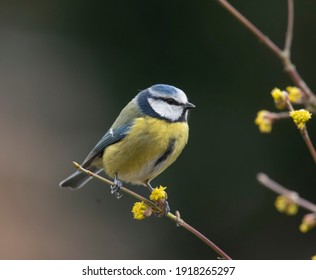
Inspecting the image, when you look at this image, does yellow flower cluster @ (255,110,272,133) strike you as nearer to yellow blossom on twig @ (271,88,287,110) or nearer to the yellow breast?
yellow blossom on twig @ (271,88,287,110)

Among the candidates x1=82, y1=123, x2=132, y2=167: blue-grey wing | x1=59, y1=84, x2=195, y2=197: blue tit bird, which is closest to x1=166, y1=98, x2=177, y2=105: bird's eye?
x1=59, y1=84, x2=195, y2=197: blue tit bird

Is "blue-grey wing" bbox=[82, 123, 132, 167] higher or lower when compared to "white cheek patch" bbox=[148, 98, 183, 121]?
lower

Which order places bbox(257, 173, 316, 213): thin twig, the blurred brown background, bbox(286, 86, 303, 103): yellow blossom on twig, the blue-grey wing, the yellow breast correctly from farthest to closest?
the blurred brown background < the blue-grey wing < the yellow breast < bbox(286, 86, 303, 103): yellow blossom on twig < bbox(257, 173, 316, 213): thin twig

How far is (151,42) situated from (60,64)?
1103mm

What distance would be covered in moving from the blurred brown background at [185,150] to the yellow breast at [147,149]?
2.04 meters

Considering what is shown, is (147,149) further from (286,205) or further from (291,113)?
(286,205)

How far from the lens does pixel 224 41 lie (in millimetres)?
4340

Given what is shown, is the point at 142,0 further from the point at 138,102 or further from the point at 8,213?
the point at 138,102

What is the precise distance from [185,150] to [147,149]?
216cm

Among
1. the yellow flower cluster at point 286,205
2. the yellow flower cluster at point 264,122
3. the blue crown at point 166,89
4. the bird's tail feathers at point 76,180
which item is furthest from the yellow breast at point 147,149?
the yellow flower cluster at point 286,205

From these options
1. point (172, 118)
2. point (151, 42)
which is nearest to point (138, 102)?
point (172, 118)

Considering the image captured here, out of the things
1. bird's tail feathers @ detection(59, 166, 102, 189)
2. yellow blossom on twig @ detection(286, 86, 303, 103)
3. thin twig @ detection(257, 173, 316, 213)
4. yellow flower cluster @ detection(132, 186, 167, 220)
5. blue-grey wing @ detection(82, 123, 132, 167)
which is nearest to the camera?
thin twig @ detection(257, 173, 316, 213)

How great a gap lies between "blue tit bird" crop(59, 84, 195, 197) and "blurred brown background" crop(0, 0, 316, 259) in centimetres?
200

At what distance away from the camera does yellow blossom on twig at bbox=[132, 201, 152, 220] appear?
126 centimetres
